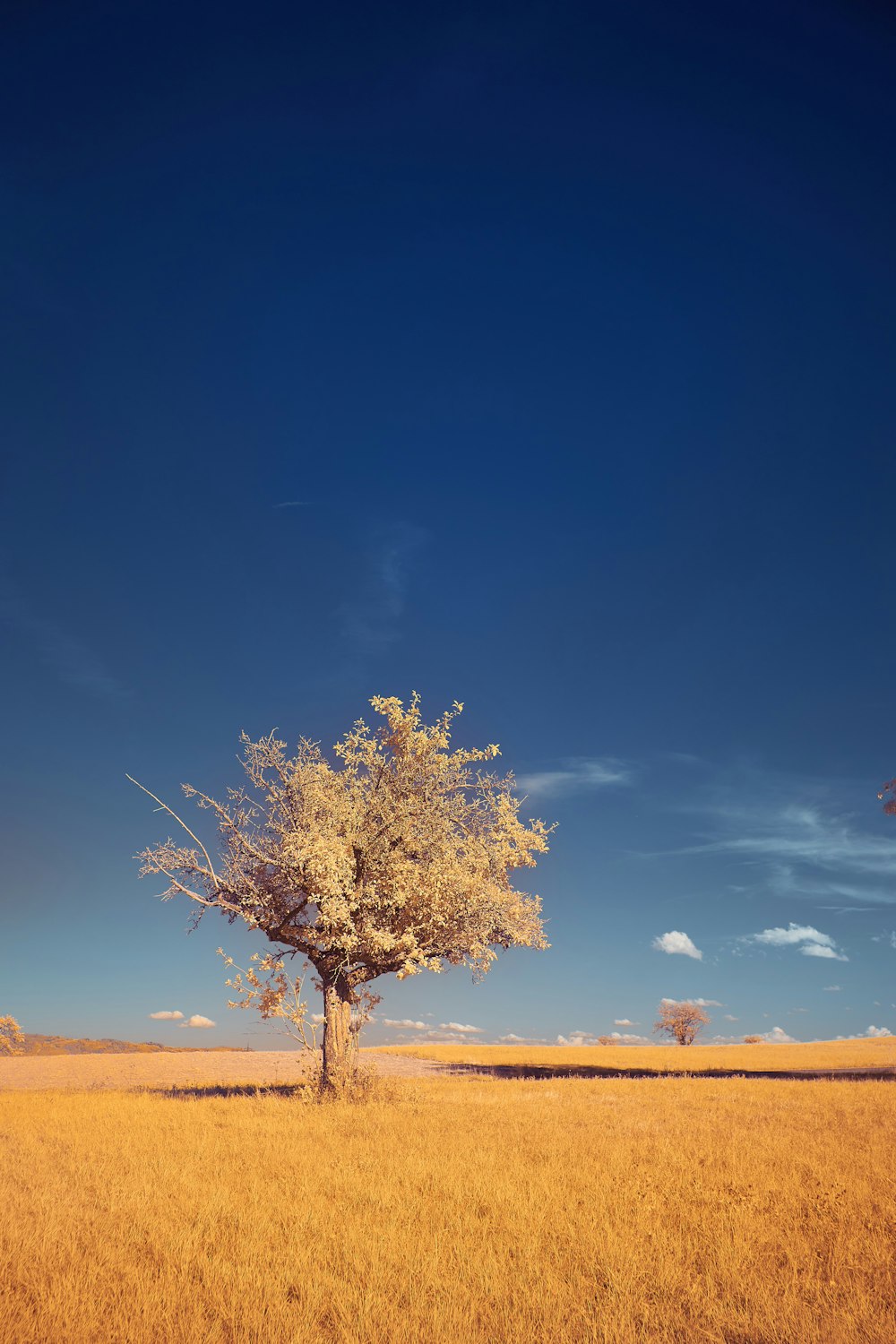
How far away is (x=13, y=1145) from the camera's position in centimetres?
1395

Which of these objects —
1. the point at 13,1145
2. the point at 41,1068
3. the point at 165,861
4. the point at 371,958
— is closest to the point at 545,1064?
the point at 41,1068

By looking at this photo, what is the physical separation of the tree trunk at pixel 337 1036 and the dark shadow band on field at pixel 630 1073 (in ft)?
49.8

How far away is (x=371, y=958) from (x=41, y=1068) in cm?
2475

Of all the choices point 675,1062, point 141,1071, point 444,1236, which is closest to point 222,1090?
point 141,1071

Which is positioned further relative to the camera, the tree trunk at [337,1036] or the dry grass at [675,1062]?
the dry grass at [675,1062]

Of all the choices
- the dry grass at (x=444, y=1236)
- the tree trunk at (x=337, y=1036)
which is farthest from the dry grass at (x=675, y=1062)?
the dry grass at (x=444, y=1236)

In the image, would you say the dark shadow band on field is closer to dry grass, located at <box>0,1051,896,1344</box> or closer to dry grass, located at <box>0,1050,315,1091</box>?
dry grass, located at <box>0,1050,315,1091</box>

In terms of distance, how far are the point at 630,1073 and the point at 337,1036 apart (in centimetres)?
2365

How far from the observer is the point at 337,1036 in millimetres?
21406

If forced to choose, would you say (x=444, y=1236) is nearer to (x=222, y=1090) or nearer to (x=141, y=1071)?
(x=222, y=1090)

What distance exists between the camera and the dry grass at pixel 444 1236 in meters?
5.83

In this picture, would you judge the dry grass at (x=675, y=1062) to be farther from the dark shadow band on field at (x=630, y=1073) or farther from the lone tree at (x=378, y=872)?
the lone tree at (x=378, y=872)

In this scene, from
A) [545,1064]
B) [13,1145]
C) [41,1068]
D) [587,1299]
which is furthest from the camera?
[545,1064]

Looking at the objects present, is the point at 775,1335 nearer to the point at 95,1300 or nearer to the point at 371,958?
the point at 95,1300
